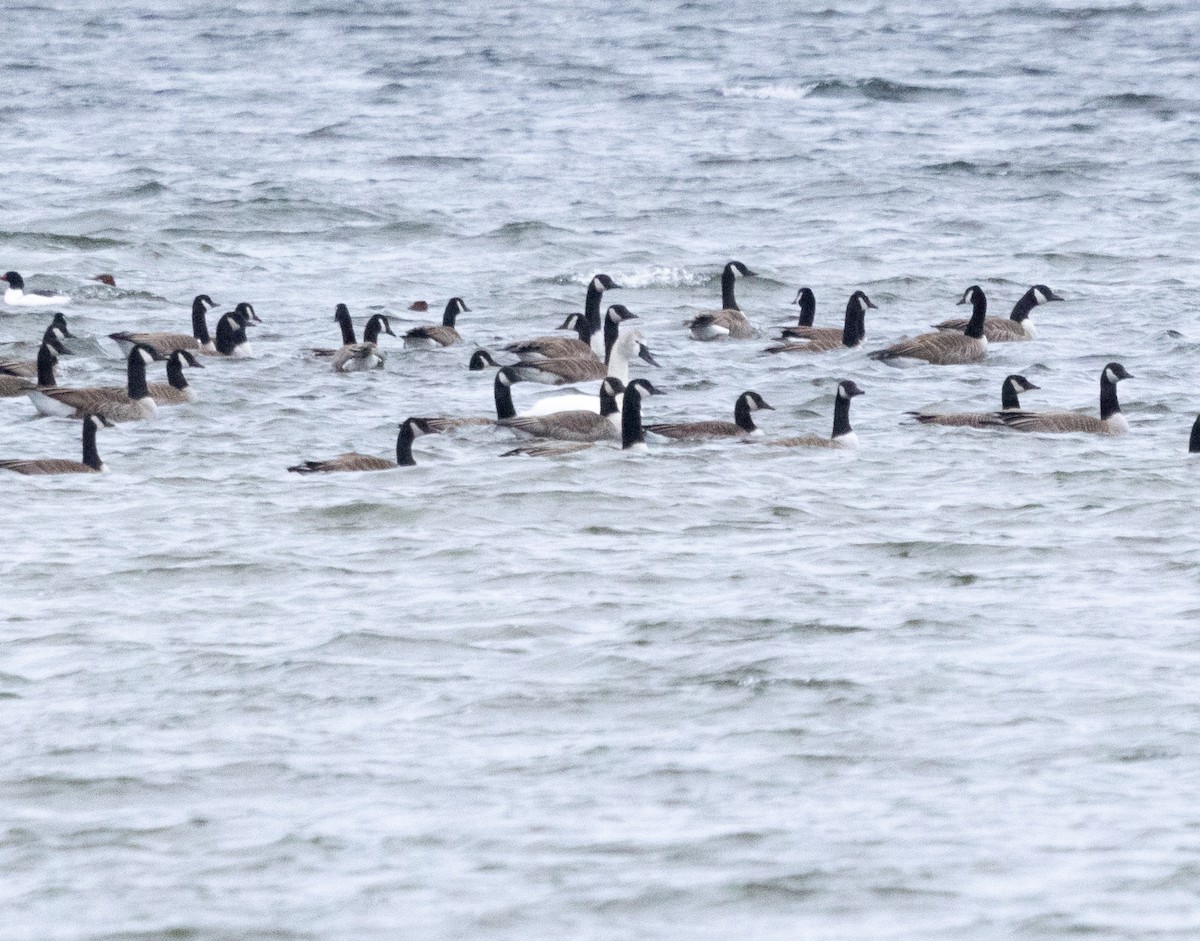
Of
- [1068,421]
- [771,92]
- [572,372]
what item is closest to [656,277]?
[572,372]

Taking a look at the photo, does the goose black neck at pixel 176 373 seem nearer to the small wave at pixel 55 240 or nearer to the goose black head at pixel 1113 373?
the goose black head at pixel 1113 373

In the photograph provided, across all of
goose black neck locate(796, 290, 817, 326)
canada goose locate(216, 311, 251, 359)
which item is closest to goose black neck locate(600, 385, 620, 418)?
canada goose locate(216, 311, 251, 359)

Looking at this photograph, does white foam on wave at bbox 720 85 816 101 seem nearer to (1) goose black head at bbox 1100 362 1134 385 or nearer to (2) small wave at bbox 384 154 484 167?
(2) small wave at bbox 384 154 484 167

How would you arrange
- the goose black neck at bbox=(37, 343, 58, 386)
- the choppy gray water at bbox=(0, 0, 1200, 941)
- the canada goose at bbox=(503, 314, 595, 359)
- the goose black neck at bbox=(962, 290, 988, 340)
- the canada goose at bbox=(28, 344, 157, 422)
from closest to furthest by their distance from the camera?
the choppy gray water at bbox=(0, 0, 1200, 941) → the canada goose at bbox=(28, 344, 157, 422) → the goose black neck at bbox=(37, 343, 58, 386) → the canada goose at bbox=(503, 314, 595, 359) → the goose black neck at bbox=(962, 290, 988, 340)

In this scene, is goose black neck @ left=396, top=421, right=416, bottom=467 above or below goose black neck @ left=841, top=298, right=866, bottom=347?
below

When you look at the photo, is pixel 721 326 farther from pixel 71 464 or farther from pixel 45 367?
pixel 71 464

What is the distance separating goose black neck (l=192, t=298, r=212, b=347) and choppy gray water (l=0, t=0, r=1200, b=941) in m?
0.71

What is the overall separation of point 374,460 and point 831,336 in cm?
738

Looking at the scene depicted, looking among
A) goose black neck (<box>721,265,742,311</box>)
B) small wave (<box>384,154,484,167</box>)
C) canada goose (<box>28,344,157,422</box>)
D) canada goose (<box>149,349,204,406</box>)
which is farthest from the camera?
small wave (<box>384,154,484,167</box>)

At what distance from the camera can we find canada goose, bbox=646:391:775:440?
1708 cm

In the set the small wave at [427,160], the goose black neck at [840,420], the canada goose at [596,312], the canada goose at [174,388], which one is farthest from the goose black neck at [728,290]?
the small wave at [427,160]

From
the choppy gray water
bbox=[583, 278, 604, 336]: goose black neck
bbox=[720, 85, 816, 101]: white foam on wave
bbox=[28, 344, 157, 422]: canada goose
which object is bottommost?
the choppy gray water

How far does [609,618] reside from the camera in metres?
11.9

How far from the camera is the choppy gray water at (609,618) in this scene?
8.20 m
